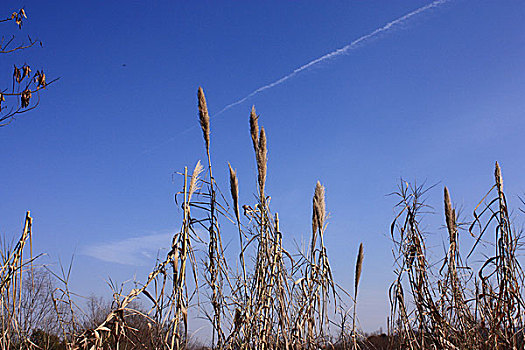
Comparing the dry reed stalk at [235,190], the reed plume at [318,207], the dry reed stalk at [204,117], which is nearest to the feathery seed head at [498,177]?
the reed plume at [318,207]

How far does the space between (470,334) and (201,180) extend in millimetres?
1669

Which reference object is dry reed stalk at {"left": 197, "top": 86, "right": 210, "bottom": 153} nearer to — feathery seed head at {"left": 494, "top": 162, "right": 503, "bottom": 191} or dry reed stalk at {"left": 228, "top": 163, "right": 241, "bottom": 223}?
dry reed stalk at {"left": 228, "top": 163, "right": 241, "bottom": 223}

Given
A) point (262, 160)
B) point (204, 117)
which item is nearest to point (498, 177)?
point (262, 160)

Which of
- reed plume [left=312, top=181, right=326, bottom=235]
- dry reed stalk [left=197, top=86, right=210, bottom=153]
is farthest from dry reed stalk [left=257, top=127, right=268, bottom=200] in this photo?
reed plume [left=312, top=181, right=326, bottom=235]

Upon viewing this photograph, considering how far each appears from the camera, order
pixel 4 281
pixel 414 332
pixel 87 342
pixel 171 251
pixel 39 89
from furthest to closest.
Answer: pixel 39 89
pixel 414 332
pixel 4 281
pixel 171 251
pixel 87 342

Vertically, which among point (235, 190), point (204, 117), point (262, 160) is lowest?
point (235, 190)

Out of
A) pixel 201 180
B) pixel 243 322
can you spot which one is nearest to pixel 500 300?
pixel 243 322

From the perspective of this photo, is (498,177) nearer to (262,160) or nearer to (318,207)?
(318,207)

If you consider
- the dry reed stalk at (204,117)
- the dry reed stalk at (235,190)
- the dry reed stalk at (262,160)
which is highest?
the dry reed stalk at (204,117)

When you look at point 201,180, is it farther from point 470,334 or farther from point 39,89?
point 39,89

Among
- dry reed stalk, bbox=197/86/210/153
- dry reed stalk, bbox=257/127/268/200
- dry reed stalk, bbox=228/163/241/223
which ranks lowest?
dry reed stalk, bbox=228/163/241/223

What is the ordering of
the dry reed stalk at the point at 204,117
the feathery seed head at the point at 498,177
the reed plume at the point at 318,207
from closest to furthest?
1. the dry reed stalk at the point at 204,117
2. the feathery seed head at the point at 498,177
3. the reed plume at the point at 318,207

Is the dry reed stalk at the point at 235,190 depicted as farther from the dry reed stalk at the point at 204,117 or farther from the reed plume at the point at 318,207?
the reed plume at the point at 318,207

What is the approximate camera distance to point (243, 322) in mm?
2436
